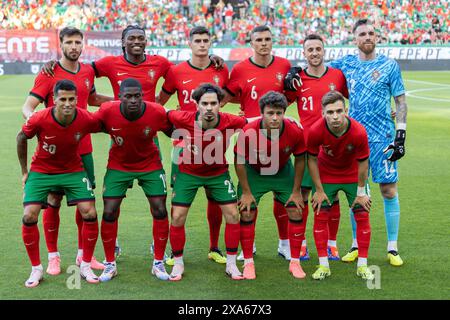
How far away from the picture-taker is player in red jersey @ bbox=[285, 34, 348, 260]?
22.6 feet

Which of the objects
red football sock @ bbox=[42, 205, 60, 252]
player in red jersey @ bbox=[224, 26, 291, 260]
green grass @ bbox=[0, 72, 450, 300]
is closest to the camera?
green grass @ bbox=[0, 72, 450, 300]

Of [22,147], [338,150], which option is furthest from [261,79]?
[22,147]

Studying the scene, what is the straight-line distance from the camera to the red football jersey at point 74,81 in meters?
6.86

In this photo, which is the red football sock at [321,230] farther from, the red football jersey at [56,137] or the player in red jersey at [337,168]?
the red football jersey at [56,137]

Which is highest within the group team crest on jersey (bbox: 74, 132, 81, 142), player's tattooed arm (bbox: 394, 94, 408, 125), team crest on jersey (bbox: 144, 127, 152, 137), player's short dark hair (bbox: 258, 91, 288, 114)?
player's short dark hair (bbox: 258, 91, 288, 114)

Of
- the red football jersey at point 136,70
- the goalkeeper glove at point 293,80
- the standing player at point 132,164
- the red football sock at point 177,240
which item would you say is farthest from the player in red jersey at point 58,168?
the goalkeeper glove at point 293,80

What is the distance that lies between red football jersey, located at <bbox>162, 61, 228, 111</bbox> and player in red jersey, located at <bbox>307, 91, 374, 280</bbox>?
1.31 m

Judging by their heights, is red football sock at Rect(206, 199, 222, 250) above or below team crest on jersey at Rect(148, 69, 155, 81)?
below

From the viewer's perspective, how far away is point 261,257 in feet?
23.3

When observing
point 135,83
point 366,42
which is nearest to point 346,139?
point 366,42

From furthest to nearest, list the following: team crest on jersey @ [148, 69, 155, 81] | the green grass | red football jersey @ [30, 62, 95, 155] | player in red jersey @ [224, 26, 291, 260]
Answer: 1. team crest on jersey @ [148, 69, 155, 81]
2. player in red jersey @ [224, 26, 291, 260]
3. red football jersey @ [30, 62, 95, 155]
4. the green grass

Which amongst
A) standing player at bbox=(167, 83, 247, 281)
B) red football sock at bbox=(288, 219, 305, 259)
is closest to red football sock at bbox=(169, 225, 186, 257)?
standing player at bbox=(167, 83, 247, 281)

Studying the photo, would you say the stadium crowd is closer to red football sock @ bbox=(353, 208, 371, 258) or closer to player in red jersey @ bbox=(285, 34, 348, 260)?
player in red jersey @ bbox=(285, 34, 348, 260)

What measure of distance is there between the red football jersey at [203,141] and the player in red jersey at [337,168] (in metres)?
0.74
